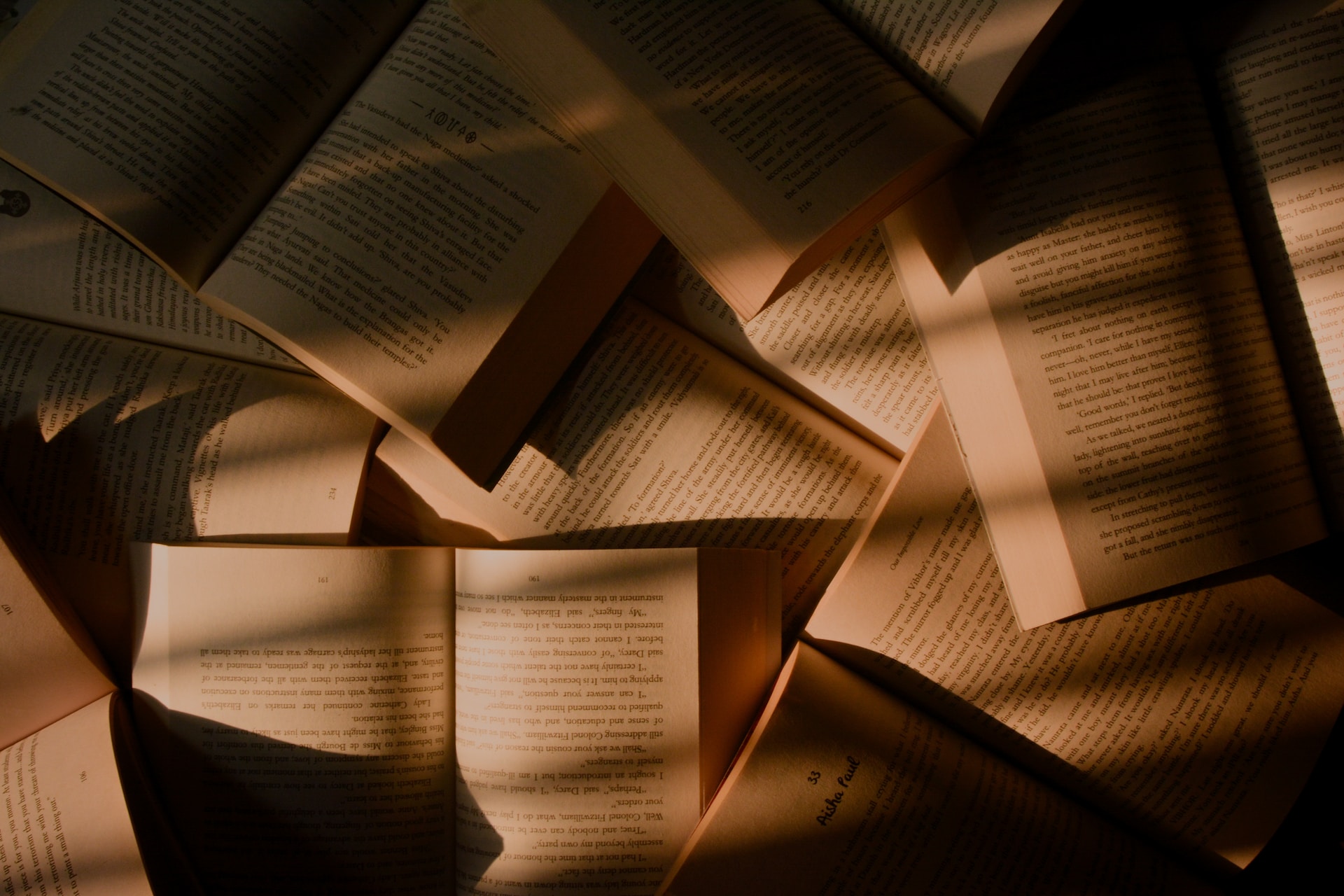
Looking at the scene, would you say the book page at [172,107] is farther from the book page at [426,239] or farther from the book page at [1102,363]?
the book page at [1102,363]

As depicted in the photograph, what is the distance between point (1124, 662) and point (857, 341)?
0.38 metres

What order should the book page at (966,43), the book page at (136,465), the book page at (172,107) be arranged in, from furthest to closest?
the book page at (136,465), the book page at (172,107), the book page at (966,43)

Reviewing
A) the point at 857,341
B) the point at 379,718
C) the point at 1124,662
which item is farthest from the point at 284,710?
the point at 1124,662

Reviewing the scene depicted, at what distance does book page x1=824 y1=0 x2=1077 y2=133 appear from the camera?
0.59 m

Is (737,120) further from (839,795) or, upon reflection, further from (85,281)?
(85,281)

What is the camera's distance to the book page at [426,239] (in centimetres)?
67

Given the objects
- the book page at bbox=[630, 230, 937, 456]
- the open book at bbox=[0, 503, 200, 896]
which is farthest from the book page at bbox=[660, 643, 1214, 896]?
the open book at bbox=[0, 503, 200, 896]

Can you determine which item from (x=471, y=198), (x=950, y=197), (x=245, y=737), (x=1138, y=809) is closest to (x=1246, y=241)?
(x=950, y=197)

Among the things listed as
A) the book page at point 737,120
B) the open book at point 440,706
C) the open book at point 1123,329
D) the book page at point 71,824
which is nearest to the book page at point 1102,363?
the open book at point 1123,329

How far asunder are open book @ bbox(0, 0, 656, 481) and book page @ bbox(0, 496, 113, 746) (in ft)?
1.00

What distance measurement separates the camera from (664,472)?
809 mm

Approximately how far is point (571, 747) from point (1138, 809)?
0.52 meters

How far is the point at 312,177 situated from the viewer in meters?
0.71

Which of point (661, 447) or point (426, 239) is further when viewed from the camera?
point (661, 447)
